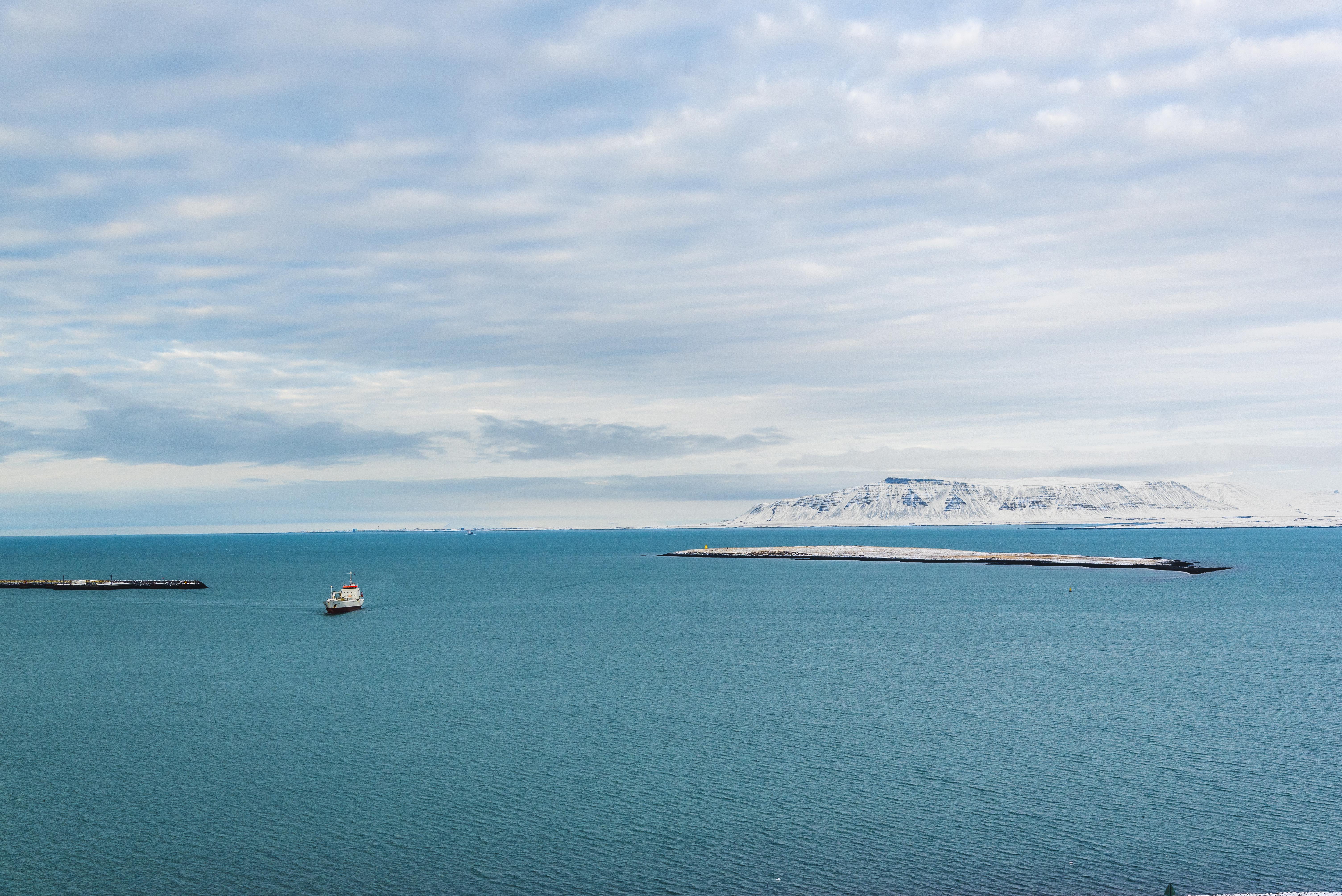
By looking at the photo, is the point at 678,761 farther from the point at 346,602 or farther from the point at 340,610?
the point at 346,602

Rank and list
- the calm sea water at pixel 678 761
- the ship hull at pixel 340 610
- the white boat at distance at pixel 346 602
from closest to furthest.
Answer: the calm sea water at pixel 678 761
the ship hull at pixel 340 610
the white boat at distance at pixel 346 602

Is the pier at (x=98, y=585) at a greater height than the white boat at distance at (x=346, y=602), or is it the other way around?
the white boat at distance at (x=346, y=602)

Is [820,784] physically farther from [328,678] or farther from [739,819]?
[328,678]

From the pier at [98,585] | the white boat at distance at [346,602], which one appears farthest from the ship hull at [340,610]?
the pier at [98,585]

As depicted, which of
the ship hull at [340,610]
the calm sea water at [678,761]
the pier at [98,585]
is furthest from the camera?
the pier at [98,585]

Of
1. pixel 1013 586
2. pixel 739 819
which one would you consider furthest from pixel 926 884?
pixel 1013 586

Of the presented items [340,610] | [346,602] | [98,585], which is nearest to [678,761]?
[340,610]

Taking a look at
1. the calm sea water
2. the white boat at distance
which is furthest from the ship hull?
the calm sea water

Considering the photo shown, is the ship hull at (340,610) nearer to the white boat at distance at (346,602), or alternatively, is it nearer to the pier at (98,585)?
the white boat at distance at (346,602)

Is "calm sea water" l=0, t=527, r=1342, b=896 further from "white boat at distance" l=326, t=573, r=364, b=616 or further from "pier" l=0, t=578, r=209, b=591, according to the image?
"pier" l=0, t=578, r=209, b=591
